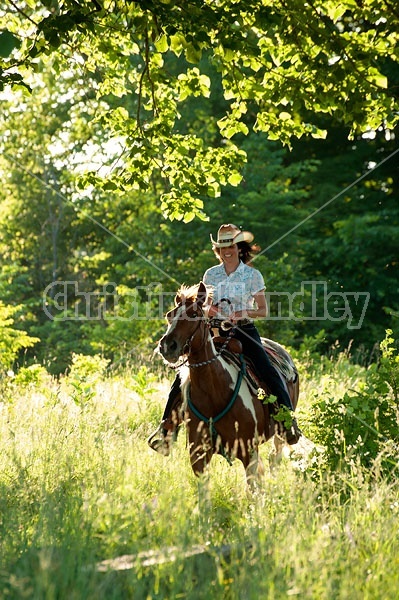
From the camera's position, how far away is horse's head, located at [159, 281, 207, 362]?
6805 mm

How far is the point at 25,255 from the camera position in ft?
101

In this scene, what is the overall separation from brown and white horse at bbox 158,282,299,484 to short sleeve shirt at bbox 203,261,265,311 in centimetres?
74

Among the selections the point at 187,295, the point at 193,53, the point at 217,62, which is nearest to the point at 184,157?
the point at 217,62

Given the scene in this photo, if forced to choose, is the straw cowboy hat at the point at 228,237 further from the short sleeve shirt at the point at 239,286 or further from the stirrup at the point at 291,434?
the stirrup at the point at 291,434

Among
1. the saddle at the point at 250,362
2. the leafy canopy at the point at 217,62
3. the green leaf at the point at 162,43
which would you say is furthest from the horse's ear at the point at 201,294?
the green leaf at the point at 162,43

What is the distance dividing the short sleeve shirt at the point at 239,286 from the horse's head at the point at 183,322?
1.01 metres

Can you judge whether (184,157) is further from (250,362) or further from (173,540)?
(173,540)

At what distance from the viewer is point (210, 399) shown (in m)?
7.51

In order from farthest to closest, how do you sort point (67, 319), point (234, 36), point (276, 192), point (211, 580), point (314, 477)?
point (67, 319) → point (276, 192) → point (234, 36) → point (314, 477) → point (211, 580)

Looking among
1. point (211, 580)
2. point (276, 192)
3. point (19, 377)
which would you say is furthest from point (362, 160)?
point (211, 580)

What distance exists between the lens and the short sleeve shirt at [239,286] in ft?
27.3

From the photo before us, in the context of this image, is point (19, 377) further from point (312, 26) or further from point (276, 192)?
point (276, 192)

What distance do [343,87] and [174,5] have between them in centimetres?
192

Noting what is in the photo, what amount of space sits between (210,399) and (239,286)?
1376 millimetres
